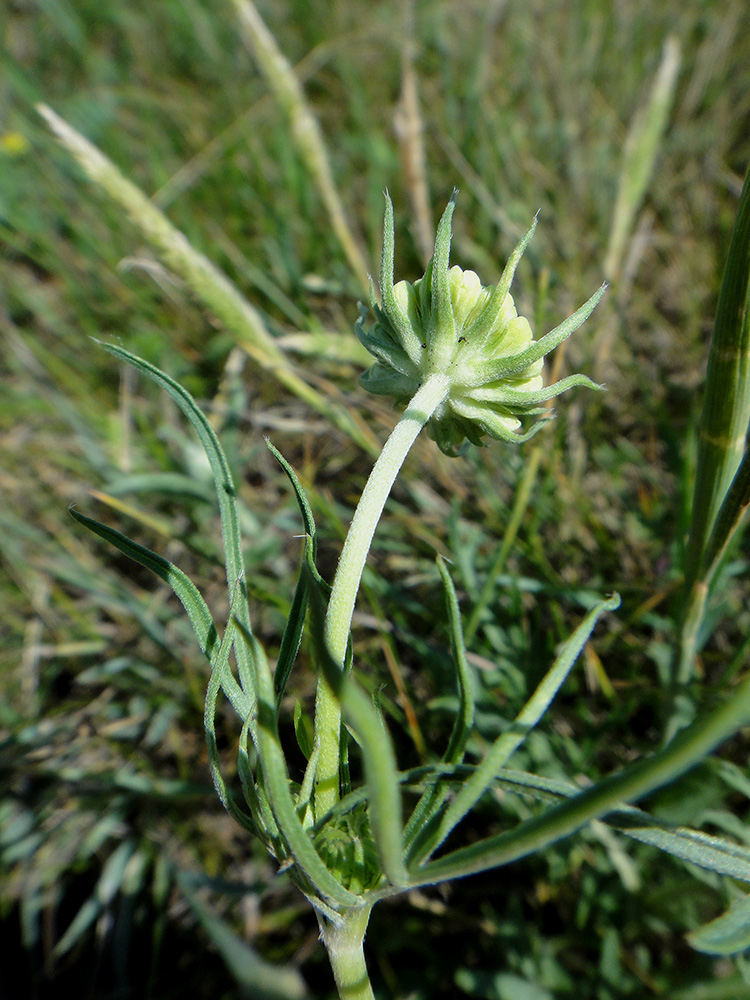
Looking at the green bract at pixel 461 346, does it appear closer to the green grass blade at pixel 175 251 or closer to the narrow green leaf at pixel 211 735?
the narrow green leaf at pixel 211 735

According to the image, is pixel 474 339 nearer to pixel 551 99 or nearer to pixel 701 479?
pixel 701 479

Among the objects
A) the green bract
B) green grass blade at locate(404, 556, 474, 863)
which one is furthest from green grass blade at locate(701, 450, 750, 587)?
green grass blade at locate(404, 556, 474, 863)

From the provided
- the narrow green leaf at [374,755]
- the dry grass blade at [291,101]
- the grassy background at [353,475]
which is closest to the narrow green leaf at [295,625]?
the narrow green leaf at [374,755]

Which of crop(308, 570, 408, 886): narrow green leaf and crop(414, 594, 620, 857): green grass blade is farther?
crop(414, 594, 620, 857): green grass blade

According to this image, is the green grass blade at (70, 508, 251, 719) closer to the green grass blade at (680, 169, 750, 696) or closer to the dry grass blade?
the green grass blade at (680, 169, 750, 696)

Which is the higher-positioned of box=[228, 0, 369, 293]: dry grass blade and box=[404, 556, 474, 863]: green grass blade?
box=[228, 0, 369, 293]: dry grass blade
